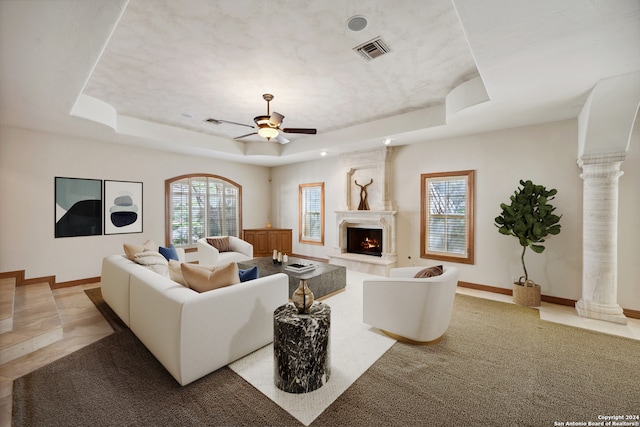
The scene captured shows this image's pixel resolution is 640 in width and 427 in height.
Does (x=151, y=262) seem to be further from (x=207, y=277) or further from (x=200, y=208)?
(x=200, y=208)

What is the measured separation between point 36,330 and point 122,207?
3189 millimetres

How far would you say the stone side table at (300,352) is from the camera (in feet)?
6.80

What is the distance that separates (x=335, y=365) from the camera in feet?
8.10

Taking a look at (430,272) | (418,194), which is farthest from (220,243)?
(430,272)

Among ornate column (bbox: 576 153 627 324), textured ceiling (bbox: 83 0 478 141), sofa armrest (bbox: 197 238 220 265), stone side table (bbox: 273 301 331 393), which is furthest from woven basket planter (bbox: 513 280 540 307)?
sofa armrest (bbox: 197 238 220 265)

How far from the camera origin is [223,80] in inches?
135

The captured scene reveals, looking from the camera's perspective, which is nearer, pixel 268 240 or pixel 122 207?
→ pixel 122 207

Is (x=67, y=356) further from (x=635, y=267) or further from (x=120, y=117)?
(x=635, y=267)

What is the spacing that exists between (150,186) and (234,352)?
4.93 m

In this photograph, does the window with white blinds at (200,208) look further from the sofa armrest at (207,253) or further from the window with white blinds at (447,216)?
the window with white blinds at (447,216)

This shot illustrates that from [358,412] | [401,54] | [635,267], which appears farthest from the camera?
[635,267]

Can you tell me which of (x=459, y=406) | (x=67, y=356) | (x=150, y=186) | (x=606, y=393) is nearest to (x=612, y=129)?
(x=606, y=393)

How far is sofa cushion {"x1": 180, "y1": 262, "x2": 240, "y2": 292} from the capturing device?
2465 millimetres

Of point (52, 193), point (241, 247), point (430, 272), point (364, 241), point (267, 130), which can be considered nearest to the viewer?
point (430, 272)
